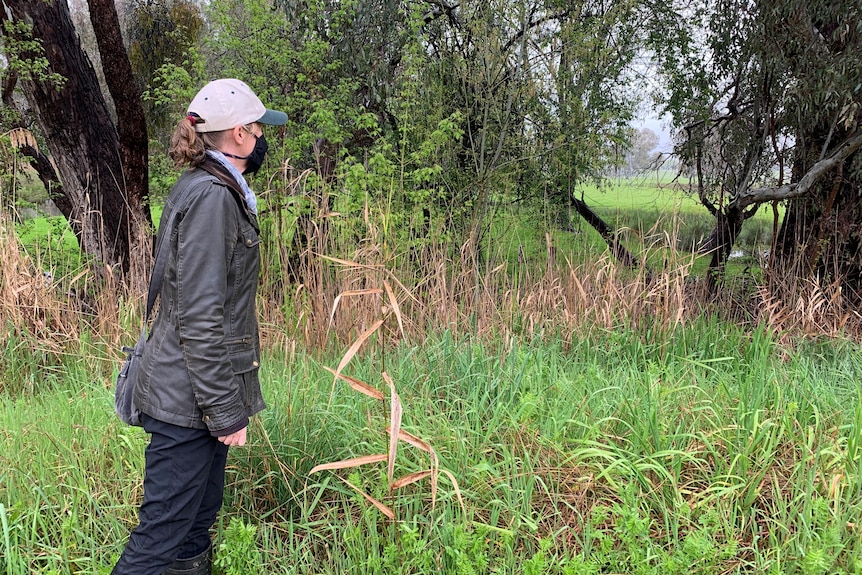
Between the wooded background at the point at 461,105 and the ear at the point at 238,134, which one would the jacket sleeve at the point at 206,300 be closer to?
the ear at the point at 238,134

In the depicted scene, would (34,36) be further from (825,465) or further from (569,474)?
(825,465)

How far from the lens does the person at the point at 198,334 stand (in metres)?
1.64

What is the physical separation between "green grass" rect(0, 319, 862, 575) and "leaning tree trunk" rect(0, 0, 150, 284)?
3.68 metres

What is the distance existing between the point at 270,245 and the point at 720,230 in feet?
17.6

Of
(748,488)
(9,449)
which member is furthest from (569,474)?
(9,449)

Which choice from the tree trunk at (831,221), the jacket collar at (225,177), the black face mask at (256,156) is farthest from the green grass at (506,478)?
the tree trunk at (831,221)

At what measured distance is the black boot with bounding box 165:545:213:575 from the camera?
6.45 ft

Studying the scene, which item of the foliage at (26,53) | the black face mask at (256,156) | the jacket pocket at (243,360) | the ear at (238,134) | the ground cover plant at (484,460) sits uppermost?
the foliage at (26,53)

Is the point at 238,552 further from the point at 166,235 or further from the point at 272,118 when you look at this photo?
the point at 272,118

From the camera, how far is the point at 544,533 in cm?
219

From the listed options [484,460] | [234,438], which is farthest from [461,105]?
[234,438]

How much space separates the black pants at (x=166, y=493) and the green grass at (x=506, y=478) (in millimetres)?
295

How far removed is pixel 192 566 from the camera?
1.98 meters

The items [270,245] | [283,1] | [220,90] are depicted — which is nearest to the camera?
[220,90]
